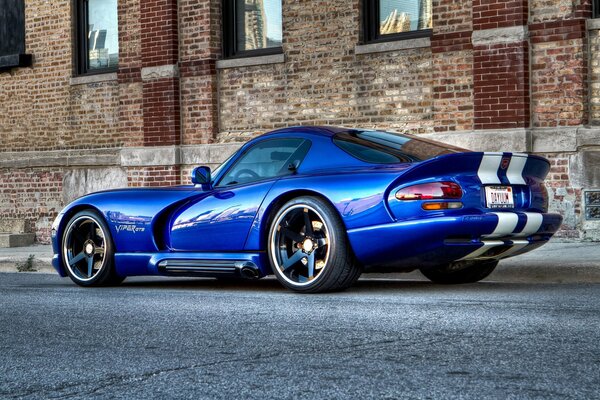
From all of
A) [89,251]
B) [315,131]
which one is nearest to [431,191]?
[315,131]

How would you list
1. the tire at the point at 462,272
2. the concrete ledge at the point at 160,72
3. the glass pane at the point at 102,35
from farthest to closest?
the glass pane at the point at 102,35 → the concrete ledge at the point at 160,72 → the tire at the point at 462,272

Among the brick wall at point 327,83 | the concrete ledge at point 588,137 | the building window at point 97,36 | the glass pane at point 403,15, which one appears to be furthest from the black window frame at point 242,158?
the building window at point 97,36

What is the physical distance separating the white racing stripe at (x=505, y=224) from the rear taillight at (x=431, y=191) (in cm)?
Answer: 37

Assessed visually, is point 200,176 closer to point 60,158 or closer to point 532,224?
point 532,224

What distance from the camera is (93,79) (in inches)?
682

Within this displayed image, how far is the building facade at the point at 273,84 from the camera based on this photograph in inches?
499

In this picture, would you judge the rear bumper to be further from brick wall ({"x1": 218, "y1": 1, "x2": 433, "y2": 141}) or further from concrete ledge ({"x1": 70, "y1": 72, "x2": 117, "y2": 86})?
concrete ledge ({"x1": 70, "y1": 72, "x2": 117, "y2": 86})

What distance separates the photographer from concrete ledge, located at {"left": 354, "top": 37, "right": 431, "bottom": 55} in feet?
45.1

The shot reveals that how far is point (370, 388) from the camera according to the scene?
14.0ft

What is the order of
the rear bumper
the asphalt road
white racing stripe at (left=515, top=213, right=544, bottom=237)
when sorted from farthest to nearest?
white racing stripe at (left=515, top=213, right=544, bottom=237) < the rear bumper < the asphalt road

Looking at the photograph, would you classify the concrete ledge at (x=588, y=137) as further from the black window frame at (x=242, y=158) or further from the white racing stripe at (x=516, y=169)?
the black window frame at (x=242, y=158)

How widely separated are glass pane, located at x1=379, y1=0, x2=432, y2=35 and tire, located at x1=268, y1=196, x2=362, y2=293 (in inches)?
259

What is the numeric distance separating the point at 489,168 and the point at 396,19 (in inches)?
269

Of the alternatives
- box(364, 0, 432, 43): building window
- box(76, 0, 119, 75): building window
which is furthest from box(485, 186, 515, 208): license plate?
box(76, 0, 119, 75): building window
